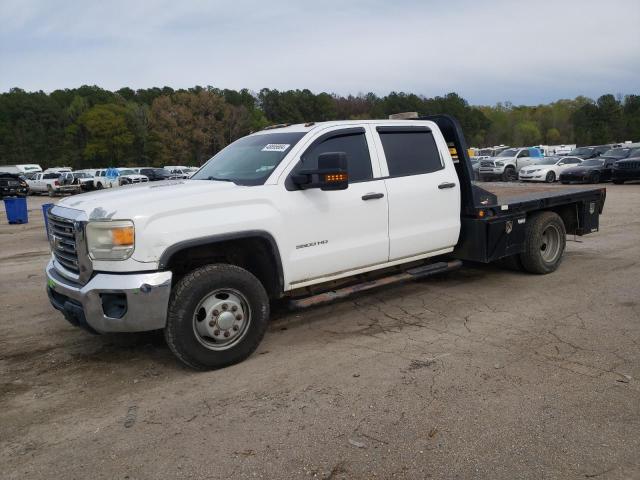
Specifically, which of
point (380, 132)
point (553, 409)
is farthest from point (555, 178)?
point (553, 409)

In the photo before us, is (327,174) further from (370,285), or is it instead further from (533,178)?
(533,178)

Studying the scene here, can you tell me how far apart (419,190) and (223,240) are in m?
2.28

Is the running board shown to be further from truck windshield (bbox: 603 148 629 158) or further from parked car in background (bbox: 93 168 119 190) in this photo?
parked car in background (bbox: 93 168 119 190)

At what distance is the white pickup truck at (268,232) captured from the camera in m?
3.95

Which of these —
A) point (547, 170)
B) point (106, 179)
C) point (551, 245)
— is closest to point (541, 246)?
point (551, 245)

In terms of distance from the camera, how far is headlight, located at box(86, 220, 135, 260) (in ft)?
12.7

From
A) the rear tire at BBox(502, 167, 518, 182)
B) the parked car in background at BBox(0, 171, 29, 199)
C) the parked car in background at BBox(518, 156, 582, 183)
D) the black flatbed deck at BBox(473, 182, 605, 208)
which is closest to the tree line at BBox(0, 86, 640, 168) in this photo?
the parked car in background at BBox(0, 171, 29, 199)

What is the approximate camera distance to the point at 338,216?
490 centimetres

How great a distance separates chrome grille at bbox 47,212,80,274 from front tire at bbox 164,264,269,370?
86 cm

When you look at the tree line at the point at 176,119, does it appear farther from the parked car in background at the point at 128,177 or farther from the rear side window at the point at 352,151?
the rear side window at the point at 352,151

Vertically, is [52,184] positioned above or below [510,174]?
above

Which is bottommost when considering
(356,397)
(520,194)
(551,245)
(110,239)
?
(356,397)

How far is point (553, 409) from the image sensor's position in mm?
3496

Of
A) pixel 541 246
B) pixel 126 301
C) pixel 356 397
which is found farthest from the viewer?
pixel 541 246
